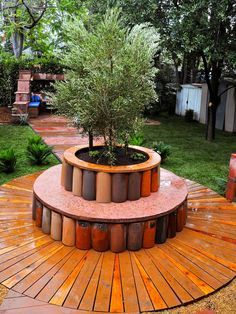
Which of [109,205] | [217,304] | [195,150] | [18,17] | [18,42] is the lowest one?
[217,304]

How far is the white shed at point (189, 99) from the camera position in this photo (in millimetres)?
10165

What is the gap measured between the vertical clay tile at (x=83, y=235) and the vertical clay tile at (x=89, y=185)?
14.8 inches

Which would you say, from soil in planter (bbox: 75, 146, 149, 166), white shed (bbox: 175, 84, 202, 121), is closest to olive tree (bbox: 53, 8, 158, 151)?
soil in planter (bbox: 75, 146, 149, 166)

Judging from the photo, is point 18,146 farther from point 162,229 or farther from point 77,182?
point 162,229

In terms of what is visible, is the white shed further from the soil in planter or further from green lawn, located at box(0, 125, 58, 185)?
the soil in planter

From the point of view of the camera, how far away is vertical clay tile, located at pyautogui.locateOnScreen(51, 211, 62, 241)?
9.34 ft

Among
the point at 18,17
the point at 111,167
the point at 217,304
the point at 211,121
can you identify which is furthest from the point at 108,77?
the point at 18,17

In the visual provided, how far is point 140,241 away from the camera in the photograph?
2787 mm

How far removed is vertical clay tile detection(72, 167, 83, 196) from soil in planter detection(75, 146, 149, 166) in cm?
25

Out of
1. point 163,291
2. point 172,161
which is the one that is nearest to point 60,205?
point 163,291

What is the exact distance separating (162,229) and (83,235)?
699 mm

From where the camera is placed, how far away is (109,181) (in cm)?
A: 304

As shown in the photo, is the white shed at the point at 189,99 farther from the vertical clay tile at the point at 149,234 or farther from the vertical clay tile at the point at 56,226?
the vertical clay tile at the point at 56,226

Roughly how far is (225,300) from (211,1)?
5.09 m
